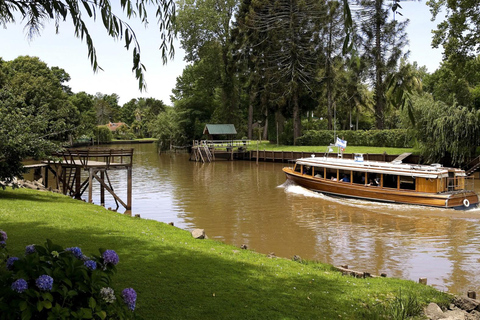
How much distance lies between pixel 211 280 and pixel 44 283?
4.53 metres

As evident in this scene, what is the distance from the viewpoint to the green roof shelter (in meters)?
63.3

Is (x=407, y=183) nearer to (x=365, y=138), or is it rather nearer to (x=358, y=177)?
(x=358, y=177)

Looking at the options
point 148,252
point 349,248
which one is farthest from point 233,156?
point 148,252

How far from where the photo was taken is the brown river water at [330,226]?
45.0ft

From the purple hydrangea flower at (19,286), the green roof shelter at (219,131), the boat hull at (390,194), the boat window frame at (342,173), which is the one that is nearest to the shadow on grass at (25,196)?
the purple hydrangea flower at (19,286)

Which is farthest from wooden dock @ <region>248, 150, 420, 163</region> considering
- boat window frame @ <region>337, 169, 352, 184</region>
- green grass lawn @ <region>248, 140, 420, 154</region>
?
boat window frame @ <region>337, 169, 352, 184</region>

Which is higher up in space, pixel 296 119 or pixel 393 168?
pixel 296 119

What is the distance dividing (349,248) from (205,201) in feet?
38.6

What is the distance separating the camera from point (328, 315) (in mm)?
6758

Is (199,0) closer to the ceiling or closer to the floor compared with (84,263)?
closer to the ceiling

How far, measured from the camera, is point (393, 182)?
24.7 metres

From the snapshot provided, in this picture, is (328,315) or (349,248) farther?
(349,248)

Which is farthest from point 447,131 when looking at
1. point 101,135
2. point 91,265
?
point 101,135

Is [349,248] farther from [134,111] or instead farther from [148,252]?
[134,111]
